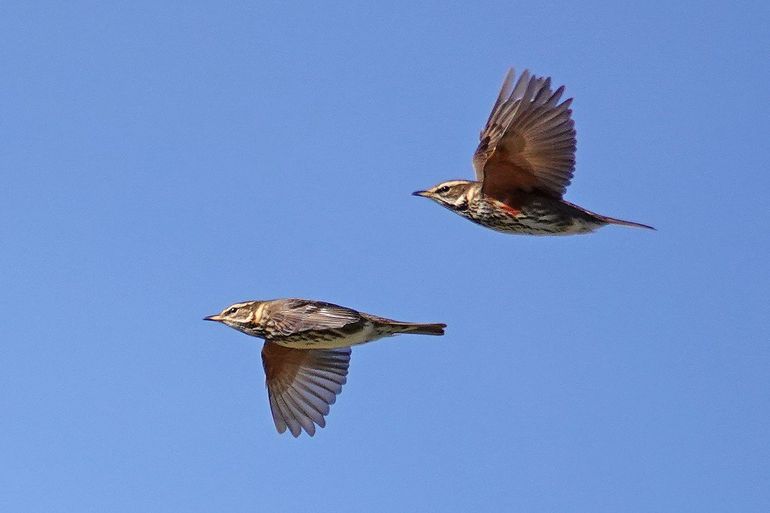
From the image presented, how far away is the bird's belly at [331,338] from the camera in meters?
18.2

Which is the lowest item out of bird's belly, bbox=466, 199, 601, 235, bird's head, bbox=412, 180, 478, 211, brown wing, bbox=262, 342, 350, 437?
brown wing, bbox=262, 342, 350, 437

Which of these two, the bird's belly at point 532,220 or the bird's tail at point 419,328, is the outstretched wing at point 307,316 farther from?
the bird's belly at point 532,220

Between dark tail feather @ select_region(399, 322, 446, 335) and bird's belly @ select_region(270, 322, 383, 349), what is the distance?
0.41 metres

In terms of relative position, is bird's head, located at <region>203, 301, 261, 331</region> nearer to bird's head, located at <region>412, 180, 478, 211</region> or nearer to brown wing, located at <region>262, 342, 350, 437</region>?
brown wing, located at <region>262, 342, 350, 437</region>

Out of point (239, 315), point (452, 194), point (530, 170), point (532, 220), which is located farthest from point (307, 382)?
point (530, 170)

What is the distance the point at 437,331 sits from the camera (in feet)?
59.8

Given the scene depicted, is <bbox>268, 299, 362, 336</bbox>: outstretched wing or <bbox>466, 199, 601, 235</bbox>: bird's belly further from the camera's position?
<bbox>466, 199, 601, 235</bbox>: bird's belly

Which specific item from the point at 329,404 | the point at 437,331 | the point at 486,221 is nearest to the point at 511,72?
the point at 486,221

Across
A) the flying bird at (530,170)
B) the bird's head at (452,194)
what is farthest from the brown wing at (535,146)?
the bird's head at (452,194)

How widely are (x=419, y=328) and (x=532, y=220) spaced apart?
2.30 m

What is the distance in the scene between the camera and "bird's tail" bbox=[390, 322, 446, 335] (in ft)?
59.7

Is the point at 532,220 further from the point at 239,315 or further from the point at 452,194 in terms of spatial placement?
the point at 239,315

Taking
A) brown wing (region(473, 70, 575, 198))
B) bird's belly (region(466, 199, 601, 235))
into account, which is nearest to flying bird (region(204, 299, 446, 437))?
bird's belly (region(466, 199, 601, 235))

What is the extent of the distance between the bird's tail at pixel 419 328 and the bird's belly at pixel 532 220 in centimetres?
206
